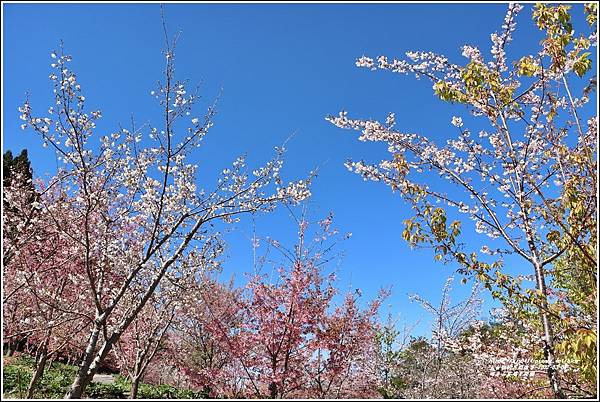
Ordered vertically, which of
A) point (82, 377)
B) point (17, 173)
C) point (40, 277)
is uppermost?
point (17, 173)

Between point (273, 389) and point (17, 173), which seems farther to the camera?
point (17, 173)

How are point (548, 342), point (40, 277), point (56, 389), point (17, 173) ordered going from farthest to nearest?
point (56, 389) < point (17, 173) < point (40, 277) < point (548, 342)

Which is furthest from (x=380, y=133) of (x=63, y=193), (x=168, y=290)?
(x=63, y=193)

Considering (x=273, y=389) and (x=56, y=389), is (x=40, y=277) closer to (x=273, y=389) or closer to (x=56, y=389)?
(x=273, y=389)

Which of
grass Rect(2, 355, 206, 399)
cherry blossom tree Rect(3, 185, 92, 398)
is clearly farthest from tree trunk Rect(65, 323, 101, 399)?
grass Rect(2, 355, 206, 399)

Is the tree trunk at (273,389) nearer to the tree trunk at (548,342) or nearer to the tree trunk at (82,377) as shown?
the tree trunk at (82,377)

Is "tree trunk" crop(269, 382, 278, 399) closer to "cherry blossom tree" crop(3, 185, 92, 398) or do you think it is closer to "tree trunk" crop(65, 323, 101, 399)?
"cherry blossom tree" crop(3, 185, 92, 398)

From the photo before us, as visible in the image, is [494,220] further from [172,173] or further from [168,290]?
[168,290]

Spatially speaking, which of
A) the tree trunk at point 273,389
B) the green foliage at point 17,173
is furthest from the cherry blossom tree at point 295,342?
the green foliage at point 17,173

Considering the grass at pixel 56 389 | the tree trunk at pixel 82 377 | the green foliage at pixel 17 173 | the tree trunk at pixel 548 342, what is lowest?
the grass at pixel 56 389

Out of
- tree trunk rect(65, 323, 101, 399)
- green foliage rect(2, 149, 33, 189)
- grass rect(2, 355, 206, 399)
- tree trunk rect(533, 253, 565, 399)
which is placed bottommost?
grass rect(2, 355, 206, 399)

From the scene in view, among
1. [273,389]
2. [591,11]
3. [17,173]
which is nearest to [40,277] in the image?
[17,173]

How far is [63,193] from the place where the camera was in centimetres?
692

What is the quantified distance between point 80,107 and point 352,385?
7.18 m
